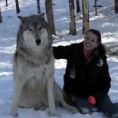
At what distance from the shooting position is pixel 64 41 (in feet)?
63.0

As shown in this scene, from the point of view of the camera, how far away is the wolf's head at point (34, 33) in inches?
224

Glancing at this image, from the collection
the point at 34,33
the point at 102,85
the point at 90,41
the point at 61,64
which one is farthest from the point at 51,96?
the point at 61,64

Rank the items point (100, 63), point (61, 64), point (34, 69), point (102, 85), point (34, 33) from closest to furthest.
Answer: point (34, 33) < point (34, 69) < point (100, 63) < point (102, 85) < point (61, 64)

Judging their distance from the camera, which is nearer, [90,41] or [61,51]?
[90,41]

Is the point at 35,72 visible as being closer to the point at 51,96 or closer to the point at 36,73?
the point at 36,73

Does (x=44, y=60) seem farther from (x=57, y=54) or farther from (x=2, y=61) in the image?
(x=2, y=61)

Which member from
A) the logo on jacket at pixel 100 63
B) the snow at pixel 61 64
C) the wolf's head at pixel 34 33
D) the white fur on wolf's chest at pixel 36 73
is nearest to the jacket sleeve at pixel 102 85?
the logo on jacket at pixel 100 63

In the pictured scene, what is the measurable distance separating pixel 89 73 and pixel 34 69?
989 mm

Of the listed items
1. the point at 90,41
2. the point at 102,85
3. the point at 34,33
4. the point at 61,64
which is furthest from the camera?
the point at 61,64

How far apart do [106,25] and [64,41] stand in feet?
14.0

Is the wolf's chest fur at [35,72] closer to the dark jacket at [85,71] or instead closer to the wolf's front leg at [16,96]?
the wolf's front leg at [16,96]

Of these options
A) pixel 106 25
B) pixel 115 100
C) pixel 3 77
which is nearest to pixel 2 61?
pixel 3 77

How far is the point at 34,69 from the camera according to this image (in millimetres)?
6086

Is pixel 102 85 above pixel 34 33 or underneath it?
underneath
